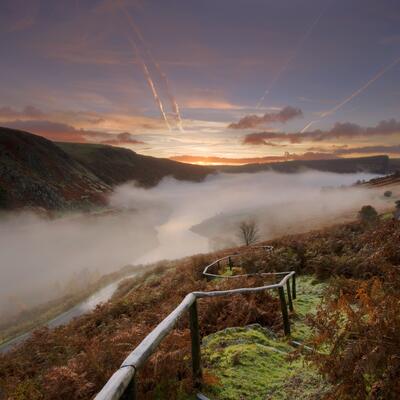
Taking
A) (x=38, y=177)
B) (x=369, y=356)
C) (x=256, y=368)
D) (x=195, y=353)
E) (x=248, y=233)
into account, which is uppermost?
(x=38, y=177)

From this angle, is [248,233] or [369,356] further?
[248,233]

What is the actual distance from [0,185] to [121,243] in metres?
53.6

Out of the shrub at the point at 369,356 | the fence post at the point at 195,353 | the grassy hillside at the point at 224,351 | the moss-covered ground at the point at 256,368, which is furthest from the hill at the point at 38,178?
the shrub at the point at 369,356

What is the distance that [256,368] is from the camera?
510cm

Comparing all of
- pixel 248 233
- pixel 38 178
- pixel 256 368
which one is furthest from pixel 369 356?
pixel 38 178

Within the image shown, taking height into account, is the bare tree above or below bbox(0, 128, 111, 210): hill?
below

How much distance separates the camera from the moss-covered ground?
4.34m

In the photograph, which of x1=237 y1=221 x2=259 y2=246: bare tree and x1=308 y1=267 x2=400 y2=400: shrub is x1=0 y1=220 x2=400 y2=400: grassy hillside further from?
x1=237 y1=221 x2=259 y2=246: bare tree

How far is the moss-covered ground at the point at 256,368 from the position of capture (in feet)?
14.2

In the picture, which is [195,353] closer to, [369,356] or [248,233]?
[369,356]

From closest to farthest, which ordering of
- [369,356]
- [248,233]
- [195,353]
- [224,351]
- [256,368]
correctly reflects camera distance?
1. [369,356]
2. [195,353]
3. [256,368]
4. [224,351]
5. [248,233]

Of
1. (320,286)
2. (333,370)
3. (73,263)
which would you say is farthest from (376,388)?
(73,263)

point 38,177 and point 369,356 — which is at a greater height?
point 38,177

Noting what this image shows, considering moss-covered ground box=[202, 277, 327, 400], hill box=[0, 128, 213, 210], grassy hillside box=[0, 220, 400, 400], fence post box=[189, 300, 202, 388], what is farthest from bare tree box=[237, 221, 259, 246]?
hill box=[0, 128, 213, 210]
